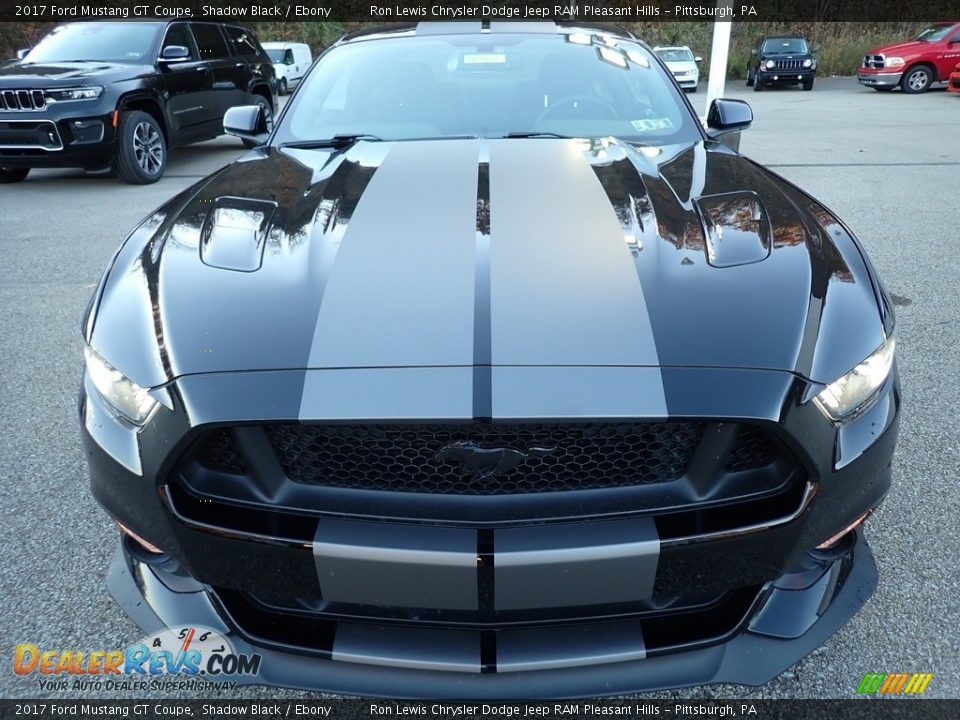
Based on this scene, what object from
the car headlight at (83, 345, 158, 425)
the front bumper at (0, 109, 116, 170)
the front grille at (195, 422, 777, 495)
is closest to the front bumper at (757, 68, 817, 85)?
the front bumper at (0, 109, 116, 170)

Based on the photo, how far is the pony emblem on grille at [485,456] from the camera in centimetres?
119

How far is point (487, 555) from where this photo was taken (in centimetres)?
117

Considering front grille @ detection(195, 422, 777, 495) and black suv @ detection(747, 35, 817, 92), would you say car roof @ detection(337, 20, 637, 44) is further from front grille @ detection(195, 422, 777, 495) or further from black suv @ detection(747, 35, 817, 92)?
black suv @ detection(747, 35, 817, 92)

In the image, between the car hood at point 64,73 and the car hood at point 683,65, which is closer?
the car hood at point 64,73

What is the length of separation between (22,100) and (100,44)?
1.27 metres

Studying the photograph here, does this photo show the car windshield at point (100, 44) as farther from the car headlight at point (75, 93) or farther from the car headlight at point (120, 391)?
the car headlight at point (120, 391)

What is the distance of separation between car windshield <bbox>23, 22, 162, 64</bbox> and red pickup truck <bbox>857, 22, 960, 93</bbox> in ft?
48.2

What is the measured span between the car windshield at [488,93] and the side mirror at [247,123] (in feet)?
0.66

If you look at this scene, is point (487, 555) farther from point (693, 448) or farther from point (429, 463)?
point (693, 448)

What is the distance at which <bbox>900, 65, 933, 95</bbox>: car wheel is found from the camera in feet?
49.9

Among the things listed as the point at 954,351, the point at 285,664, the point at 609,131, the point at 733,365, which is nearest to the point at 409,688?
the point at 285,664

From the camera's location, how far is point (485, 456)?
1.19m

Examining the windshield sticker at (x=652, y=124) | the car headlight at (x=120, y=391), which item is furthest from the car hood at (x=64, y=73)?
the car headlight at (x=120, y=391)

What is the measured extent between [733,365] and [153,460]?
3.34ft
